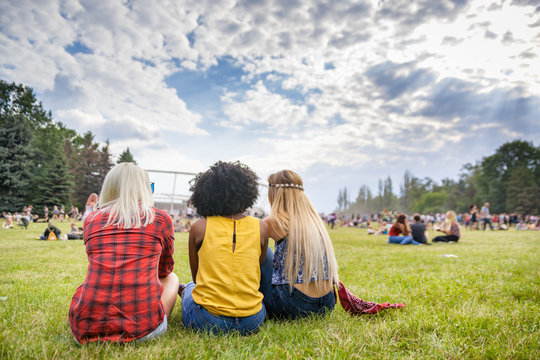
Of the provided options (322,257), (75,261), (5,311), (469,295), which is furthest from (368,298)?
(75,261)

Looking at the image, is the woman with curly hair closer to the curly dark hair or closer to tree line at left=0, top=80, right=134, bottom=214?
the curly dark hair

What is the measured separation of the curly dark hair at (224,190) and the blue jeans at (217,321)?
0.76 metres

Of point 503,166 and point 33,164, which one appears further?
point 503,166

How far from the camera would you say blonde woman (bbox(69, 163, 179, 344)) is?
2.09 metres

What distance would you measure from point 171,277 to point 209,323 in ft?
1.88

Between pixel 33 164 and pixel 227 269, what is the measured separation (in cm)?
3928

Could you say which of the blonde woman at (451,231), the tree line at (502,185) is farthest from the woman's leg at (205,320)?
the tree line at (502,185)

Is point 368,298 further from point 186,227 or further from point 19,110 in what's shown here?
point 19,110

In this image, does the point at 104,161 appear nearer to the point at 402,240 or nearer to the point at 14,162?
the point at 14,162

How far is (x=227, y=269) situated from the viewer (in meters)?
2.41

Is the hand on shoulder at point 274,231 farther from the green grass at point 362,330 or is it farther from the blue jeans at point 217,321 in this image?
the green grass at point 362,330

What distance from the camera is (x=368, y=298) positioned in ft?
12.7

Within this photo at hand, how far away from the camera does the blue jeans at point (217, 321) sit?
8.01ft

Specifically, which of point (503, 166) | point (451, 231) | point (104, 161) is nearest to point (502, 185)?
point (503, 166)
